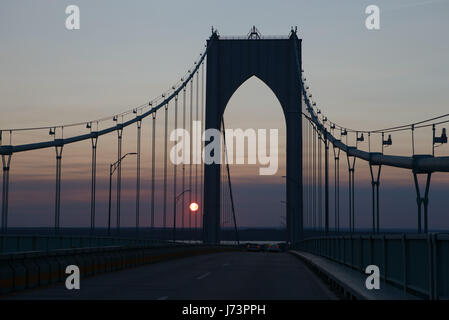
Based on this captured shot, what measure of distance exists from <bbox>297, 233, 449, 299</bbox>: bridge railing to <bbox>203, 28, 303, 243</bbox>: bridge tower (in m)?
57.9

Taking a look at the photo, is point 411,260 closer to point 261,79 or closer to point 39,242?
point 39,242

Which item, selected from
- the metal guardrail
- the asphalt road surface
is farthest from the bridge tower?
the asphalt road surface

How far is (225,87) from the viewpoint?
81312mm

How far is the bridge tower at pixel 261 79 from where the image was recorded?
78.1m

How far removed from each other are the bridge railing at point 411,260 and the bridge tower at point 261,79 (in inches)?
2281

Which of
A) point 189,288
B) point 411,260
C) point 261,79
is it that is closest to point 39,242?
point 189,288

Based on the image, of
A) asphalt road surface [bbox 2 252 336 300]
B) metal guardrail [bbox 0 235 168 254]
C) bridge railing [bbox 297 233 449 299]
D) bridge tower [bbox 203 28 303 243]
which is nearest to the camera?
bridge railing [bbox 297 233 449 299]

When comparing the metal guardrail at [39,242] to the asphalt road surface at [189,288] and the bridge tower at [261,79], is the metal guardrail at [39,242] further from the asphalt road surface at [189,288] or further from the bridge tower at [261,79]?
the bridge tower at [261,79]

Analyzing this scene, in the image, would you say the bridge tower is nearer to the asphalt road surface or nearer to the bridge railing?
the asphalt road surface

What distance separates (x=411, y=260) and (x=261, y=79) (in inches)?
2763

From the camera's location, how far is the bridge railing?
1053 centimetres

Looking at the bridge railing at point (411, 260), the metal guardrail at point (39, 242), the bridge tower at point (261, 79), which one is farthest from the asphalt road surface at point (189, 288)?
the bridge tower at point (261, 79)

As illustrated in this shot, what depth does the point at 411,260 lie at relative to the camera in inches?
496
